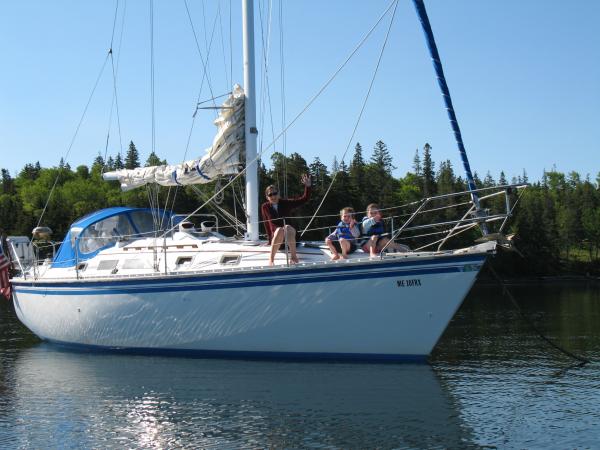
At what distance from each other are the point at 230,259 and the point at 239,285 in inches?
49.9

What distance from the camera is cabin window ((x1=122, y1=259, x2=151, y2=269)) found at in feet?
55.9

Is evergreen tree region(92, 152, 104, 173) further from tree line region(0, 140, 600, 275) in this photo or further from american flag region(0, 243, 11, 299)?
american flag region(0, 243, 11, 299)

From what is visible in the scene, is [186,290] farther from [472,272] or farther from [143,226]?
[472,272]

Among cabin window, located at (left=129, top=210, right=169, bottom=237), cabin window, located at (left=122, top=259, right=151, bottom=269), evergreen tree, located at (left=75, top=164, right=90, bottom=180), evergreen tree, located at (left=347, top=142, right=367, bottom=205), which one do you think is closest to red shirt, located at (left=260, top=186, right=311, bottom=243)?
cabin window, located at (left=122, top=259, right=151, bottom=269)

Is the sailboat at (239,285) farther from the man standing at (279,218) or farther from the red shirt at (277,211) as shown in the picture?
the red shirt at (277,211)

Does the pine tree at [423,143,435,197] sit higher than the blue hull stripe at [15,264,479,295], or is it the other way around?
the pine tree at [423,143,435,197]

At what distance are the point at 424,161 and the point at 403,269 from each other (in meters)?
92.9

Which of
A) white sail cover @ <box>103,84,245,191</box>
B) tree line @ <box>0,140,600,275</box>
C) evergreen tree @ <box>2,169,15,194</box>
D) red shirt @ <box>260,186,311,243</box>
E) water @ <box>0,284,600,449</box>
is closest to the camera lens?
water @ <box>0,284,600,449</box>

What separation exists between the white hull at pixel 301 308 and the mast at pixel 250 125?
2.40 m

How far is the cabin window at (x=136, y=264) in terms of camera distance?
55.9 ft

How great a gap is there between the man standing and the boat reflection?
2.46 meters

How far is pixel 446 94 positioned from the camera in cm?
1366

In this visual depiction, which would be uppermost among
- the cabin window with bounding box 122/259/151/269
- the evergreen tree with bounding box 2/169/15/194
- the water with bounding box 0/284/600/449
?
the evergreen tree with bounding box 2/169/15/194

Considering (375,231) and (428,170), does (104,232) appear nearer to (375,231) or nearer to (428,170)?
(375,231)
